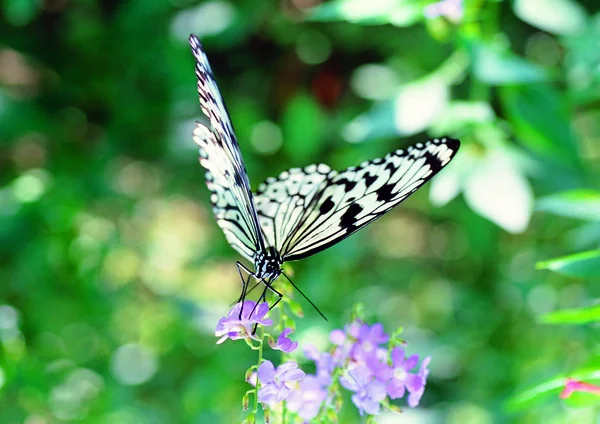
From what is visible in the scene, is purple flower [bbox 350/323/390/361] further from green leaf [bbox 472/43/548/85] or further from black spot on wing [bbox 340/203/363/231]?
green leaf [bbox 472/43/548/85]

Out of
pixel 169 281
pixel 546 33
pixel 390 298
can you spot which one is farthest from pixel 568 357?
pixel 169 281

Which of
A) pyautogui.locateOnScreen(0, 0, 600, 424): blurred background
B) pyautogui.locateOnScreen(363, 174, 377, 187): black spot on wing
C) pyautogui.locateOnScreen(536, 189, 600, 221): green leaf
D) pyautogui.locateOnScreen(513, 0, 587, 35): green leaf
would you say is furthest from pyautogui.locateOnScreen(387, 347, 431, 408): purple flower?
pyautogui.locateOnScreen(513, 0, 587, 35): green leaf

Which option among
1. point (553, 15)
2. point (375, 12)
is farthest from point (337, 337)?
point (553, 15)

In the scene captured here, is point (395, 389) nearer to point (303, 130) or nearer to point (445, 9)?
point (445, 9)

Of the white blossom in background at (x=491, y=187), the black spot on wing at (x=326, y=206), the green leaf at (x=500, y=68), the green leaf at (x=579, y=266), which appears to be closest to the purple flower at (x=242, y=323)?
the black spot on wing at (x=326, y=206)

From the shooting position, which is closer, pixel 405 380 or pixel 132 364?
pixel 405 380
